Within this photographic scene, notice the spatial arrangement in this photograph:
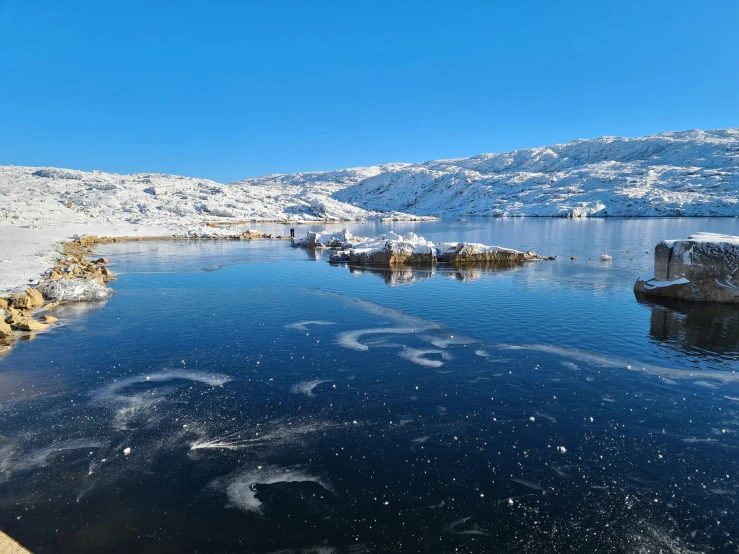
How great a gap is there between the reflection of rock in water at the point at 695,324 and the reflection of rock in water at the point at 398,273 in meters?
17.6

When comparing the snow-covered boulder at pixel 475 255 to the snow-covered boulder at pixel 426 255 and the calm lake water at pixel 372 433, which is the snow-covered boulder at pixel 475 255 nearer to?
the snow-covered boulder at pixel 426 255

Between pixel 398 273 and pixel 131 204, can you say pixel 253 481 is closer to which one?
pixel 398 273

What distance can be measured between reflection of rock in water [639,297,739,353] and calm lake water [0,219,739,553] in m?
0.21

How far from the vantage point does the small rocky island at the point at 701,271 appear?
29.0m

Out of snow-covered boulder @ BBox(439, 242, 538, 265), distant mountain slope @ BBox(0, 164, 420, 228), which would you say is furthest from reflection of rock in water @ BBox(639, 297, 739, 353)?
distant mountain slope @ BBox(0, 164, 420, 228)

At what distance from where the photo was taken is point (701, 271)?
29.6 meters

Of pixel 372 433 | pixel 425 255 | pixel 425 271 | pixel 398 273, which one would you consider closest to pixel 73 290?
pixel 372 433

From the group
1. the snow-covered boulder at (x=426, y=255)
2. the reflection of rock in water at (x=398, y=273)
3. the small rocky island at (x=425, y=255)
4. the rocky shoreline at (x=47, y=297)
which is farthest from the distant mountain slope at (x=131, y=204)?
the reflection of rock in water at (x=398, y=273)

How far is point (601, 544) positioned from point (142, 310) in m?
26.0

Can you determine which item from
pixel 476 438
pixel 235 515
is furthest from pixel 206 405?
pixel 476 438

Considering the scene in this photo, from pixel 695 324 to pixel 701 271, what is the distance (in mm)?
7369

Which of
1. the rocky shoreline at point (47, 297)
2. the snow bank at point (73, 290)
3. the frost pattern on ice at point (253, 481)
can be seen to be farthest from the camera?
the snow bank at point (73, 290)

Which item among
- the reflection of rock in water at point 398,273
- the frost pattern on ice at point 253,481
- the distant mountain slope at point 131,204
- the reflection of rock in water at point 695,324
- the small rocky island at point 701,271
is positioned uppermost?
the distant mountain slope at point 131,204

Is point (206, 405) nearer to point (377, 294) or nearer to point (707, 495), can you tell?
point (707, 495)
